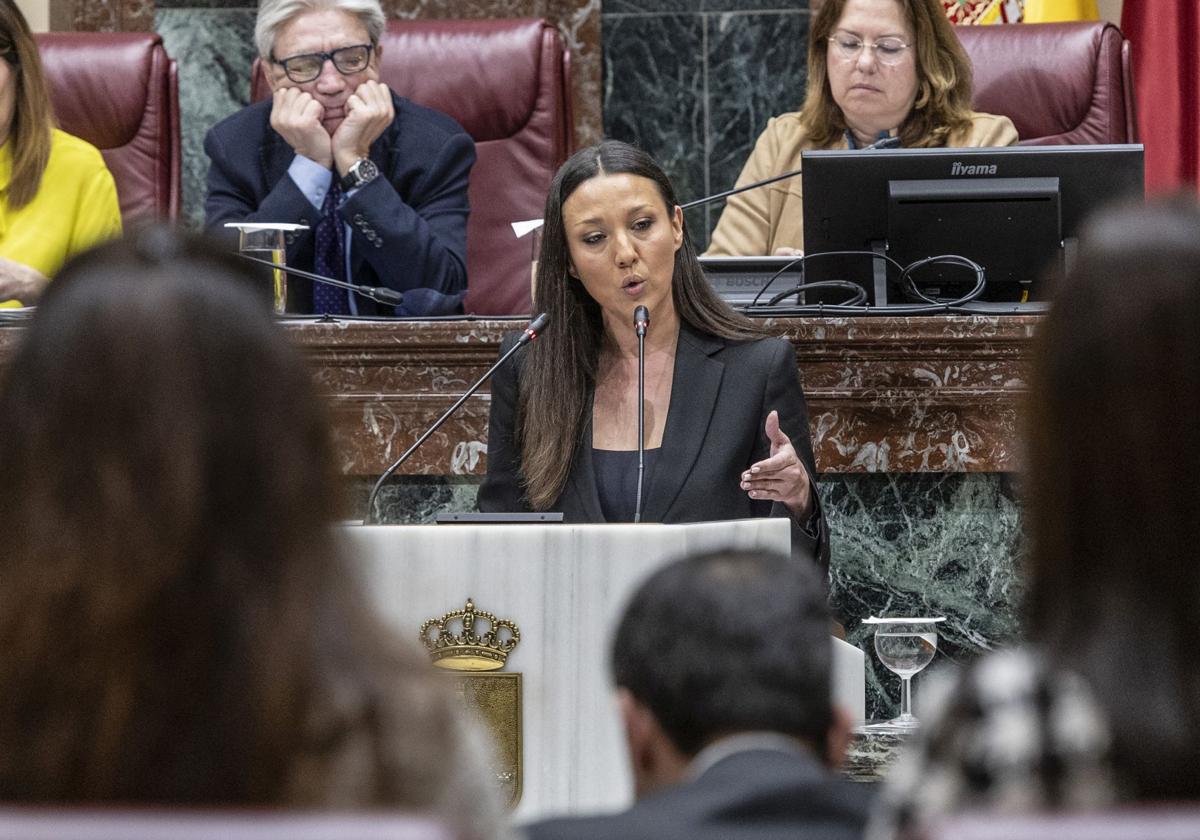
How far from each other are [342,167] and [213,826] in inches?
108

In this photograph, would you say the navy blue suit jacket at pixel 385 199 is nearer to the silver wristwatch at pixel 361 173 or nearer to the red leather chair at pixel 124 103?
the silver wristwatch at pixel 361 173

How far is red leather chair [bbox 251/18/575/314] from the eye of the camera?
3.69 m

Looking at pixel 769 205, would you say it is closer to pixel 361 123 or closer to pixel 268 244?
pixel 361 123

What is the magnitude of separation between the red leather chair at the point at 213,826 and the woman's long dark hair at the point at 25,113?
2.82m

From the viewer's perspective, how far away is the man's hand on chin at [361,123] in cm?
334

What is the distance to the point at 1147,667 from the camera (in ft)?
2.70

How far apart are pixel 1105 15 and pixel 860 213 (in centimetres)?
222

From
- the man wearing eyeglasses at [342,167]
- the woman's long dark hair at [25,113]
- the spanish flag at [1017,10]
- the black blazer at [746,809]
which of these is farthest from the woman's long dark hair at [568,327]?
the spanish flag at [1017,10]

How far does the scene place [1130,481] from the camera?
0.83 metres

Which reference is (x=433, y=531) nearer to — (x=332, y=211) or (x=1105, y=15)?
(x=332, y=211)

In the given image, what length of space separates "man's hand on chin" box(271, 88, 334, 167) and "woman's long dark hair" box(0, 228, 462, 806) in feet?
8.36

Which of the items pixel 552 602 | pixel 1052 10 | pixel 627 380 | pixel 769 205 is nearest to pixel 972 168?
pixel 627 380

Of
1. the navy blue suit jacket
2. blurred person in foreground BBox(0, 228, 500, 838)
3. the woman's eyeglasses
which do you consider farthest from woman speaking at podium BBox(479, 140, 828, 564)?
Result: blurred person in foreground BBox(0, 228, 500, 838)

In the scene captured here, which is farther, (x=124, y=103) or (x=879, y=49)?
(x=124, y=103)
